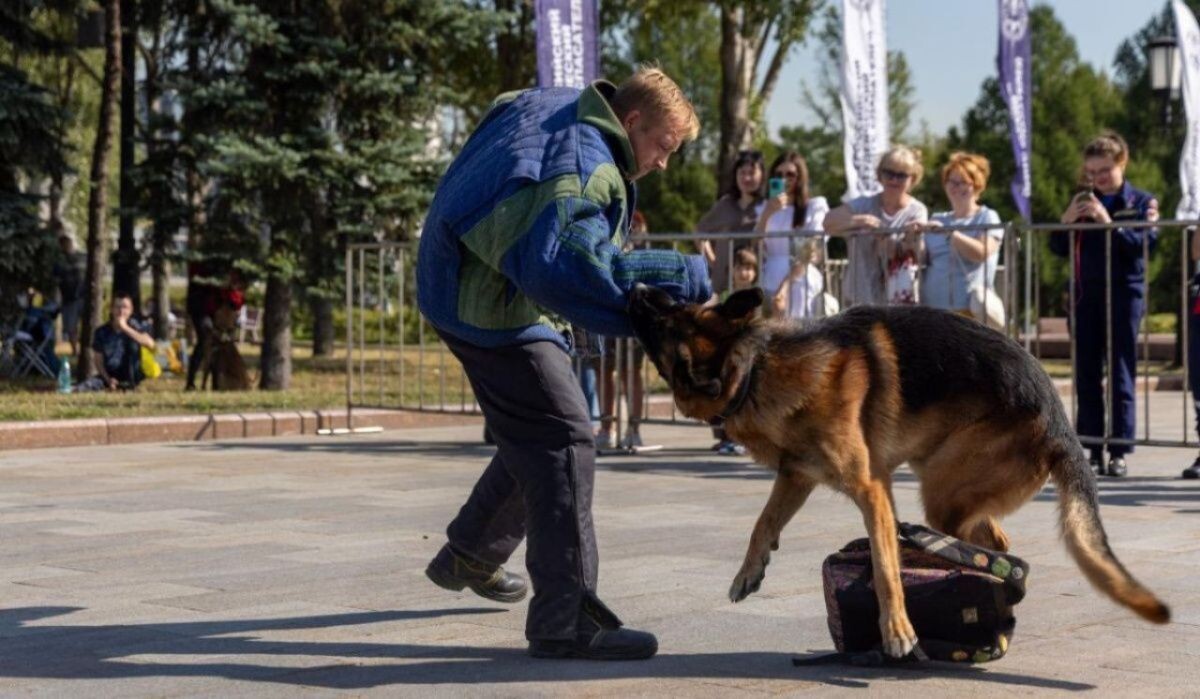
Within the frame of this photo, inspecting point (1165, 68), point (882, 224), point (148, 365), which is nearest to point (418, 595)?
point (882, 224)

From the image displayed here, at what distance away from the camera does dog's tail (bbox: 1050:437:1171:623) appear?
15.0 feet

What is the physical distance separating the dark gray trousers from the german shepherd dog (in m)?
0.41

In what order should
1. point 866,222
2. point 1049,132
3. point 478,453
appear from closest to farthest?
point 866,222, point 478,453, point 1049,132

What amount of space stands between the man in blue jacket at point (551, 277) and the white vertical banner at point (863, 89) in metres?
13.4

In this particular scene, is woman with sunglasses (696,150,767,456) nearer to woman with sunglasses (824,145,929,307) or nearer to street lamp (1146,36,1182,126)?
woman with sunglasses (824,145,929,307)

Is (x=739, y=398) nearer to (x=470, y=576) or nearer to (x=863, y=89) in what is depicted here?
(x=470, y=576)

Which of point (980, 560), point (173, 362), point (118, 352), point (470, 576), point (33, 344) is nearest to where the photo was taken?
point (980, 560)

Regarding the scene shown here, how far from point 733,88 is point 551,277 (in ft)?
65.5

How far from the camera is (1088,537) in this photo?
476cm

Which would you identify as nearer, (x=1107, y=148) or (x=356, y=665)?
(x=356, y=665)

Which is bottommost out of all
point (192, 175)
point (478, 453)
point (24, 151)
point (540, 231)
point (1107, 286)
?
point (478, 453)

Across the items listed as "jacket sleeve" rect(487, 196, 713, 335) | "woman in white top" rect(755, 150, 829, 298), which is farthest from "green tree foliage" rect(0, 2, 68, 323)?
"jacket sleeve" rect(487, 196, 713, 335)

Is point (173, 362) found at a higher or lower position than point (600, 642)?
higher

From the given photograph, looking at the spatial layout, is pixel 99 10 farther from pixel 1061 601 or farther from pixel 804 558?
pixel 1061 601
